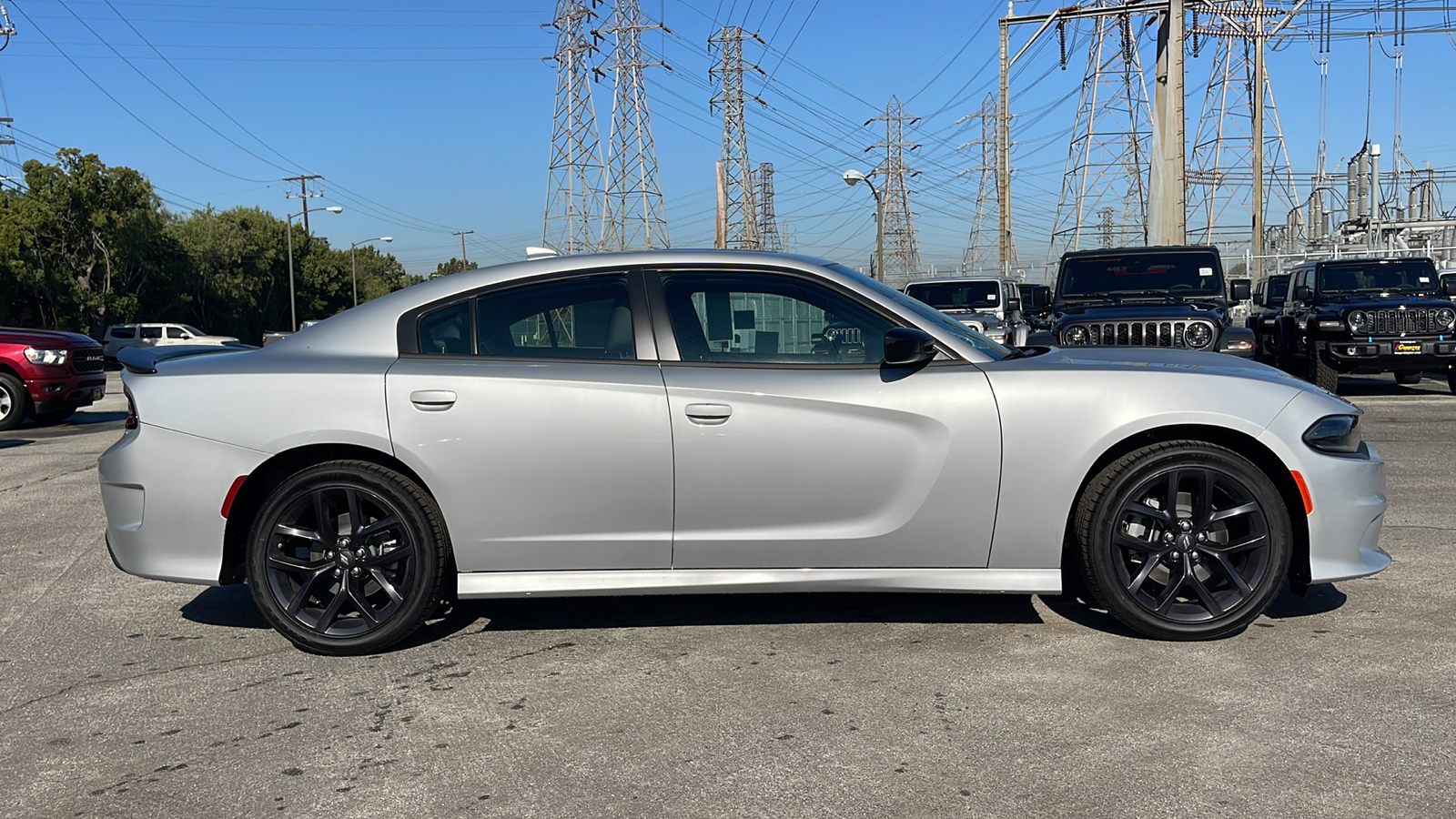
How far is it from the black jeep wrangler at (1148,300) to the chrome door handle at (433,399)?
870 cm

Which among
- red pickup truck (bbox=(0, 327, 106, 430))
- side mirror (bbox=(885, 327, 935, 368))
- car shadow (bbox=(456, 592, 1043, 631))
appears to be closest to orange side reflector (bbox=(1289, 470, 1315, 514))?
car shadow (bbox=(456, 592, 1043, 631))

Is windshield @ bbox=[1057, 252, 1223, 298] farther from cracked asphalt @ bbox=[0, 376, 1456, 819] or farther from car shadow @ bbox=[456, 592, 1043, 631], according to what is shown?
car shadow @ bbox=[456, 592, 1043, 631]

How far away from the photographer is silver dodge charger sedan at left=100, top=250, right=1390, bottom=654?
449cm

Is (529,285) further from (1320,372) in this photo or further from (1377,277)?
(1377,277)

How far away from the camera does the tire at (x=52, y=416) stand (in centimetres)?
1522

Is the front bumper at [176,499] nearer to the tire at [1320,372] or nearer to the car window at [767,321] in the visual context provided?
the car window at [767,321]

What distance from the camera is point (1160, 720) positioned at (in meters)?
3.80

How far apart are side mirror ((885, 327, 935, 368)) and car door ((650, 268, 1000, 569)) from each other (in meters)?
0.08

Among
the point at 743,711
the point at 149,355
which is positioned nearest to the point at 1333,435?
the point at 743,711

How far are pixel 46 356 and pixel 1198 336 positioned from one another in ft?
45.6

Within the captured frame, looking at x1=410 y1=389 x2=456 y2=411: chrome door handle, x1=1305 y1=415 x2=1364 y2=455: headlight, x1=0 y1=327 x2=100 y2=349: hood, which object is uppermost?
x1=0 y1=327 x2=100 y2=349: hood

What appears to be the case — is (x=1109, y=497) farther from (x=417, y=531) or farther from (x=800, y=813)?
(x=417, y=531)

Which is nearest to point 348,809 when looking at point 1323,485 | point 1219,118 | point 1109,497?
point 1109,497

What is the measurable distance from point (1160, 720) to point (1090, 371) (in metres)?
1.37
